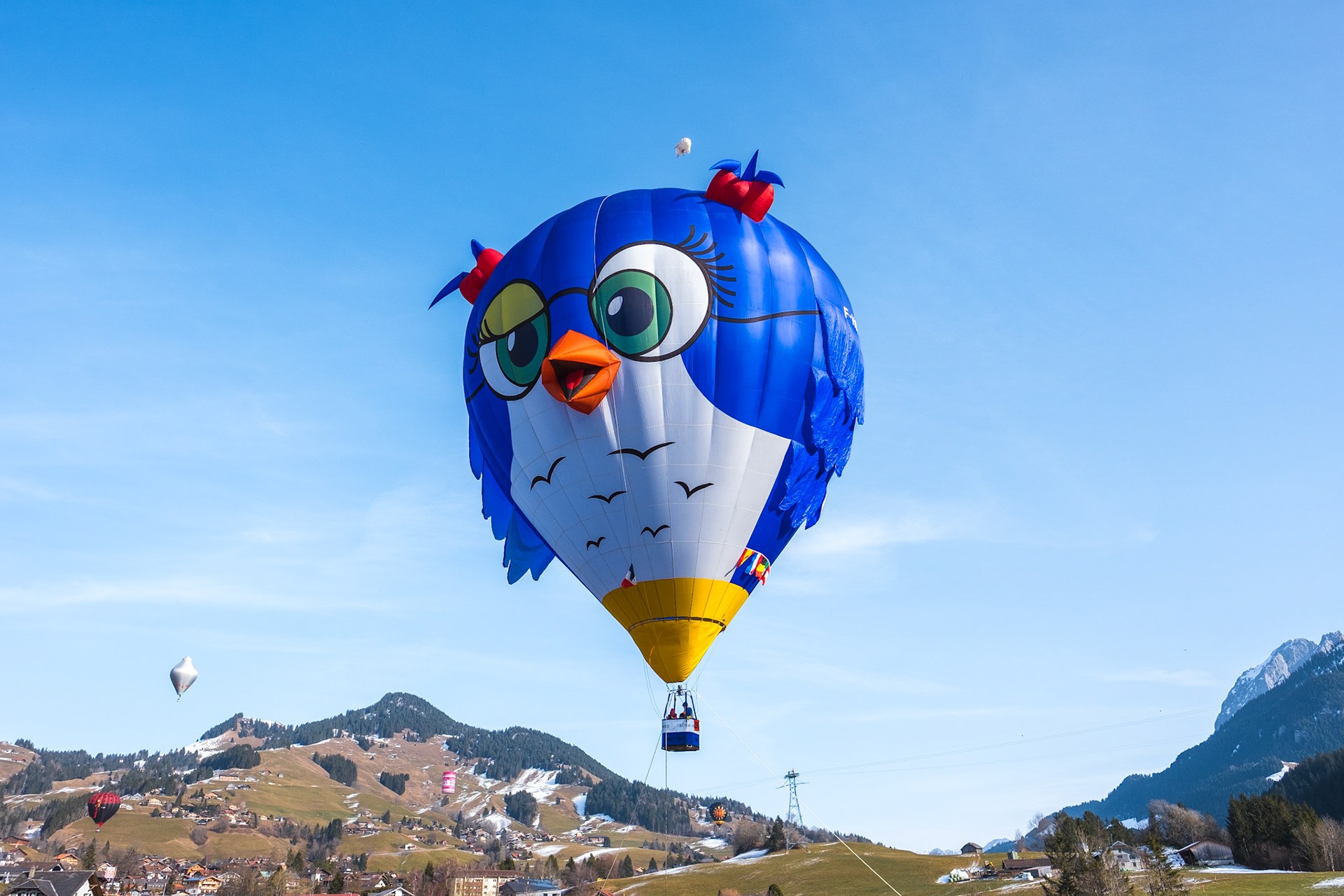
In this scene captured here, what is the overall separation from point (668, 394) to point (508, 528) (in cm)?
722

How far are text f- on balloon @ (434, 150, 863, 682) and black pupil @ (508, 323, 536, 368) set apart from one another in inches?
1.7

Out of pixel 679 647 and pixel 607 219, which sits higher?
pixel 607 219

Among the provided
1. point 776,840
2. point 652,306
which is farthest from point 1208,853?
point 652,306

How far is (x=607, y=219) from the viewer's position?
2519 centimetres

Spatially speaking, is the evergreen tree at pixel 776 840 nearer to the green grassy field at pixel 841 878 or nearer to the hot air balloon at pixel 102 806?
the green grassy field at pixel 841 878

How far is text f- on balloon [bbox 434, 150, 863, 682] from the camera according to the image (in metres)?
23.7

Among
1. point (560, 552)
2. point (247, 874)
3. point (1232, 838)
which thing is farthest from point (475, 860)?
point (560, 552)

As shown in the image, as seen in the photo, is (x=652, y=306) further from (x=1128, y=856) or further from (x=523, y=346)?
(x=1128, y=856)

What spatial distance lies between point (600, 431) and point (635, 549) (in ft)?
9.76

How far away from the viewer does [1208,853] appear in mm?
78375

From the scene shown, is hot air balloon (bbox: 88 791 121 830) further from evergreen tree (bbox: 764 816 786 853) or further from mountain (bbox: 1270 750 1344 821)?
mountain (bbox: 1270 750 1344 821)

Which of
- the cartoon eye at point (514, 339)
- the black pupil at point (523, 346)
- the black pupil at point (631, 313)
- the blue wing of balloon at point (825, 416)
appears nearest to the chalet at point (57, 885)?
the cartoon eye at point (514, 339)

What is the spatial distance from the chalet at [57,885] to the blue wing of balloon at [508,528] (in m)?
79.5

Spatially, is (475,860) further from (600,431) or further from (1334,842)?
(600,431)
